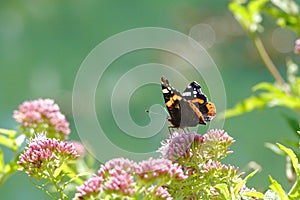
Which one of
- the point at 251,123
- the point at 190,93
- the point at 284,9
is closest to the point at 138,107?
the point at 251,123

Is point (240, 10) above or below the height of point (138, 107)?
below

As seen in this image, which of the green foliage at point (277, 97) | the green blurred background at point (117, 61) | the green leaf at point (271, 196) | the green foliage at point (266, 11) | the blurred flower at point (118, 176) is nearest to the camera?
the blurred flower at point (118, 176)

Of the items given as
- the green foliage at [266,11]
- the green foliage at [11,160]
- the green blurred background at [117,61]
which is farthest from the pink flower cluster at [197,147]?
the green blurred background at [117,61]

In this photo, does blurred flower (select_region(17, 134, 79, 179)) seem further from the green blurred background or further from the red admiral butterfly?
the green blurred background

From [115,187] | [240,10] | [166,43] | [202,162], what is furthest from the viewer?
[166,43]

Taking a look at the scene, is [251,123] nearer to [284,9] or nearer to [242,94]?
[242,94]

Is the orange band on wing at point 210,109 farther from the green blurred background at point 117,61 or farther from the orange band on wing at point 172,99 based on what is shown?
the green blurred background at point 117,61
